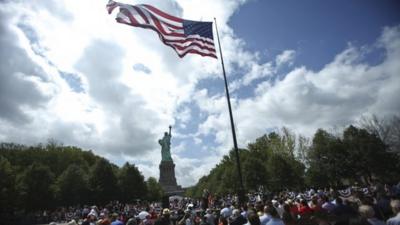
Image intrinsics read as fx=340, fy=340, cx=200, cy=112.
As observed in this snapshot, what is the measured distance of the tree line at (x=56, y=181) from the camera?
46175 mm

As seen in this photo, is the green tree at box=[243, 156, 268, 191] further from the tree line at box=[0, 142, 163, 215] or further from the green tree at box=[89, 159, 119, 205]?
the green tree at box=[89, 159, 119, 205]

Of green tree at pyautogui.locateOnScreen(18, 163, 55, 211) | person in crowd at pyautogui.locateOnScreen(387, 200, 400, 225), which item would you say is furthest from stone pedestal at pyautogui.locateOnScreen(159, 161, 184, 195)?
person in crowd at pyautogui.locateOnScreen(387, 200, 400, 225)

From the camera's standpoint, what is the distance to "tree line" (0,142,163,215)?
4618 centimetres

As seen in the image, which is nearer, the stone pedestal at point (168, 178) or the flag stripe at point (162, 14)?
the flag stripe at point (162, 14)

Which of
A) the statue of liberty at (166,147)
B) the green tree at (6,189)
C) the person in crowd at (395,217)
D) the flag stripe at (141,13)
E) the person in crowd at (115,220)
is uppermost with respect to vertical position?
the statue of liberty at (166,147)

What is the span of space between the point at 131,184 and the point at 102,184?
9.38 metres

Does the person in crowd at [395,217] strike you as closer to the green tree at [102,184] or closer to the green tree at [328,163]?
the green tree at [328,163]

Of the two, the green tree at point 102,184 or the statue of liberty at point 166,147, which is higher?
the statue of liberty at point 166,147

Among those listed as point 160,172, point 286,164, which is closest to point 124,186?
point 160,172

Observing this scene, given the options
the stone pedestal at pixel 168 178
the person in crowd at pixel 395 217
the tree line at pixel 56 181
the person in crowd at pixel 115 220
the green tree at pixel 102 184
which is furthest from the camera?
the stone pedestal at pixel 168 178

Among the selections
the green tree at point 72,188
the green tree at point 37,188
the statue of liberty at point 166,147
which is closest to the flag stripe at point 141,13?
the green tree at point 37,188

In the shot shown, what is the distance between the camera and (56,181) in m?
57.5

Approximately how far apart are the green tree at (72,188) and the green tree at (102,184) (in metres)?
1.81

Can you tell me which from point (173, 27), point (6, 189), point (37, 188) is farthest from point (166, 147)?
point (173, 27)
